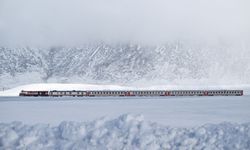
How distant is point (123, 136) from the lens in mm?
20469

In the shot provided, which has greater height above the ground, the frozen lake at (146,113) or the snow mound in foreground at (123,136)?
the snow mound in foreground at (123,136)

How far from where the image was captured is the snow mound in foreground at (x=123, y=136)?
1980cm

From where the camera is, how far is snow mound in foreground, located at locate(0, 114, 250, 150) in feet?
65.0

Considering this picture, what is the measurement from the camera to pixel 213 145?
64.4ft

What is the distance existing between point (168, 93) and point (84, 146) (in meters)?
97.8

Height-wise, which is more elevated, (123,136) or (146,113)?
(123,136)

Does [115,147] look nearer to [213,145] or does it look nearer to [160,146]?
[160,146]

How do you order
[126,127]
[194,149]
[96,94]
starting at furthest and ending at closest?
[96,94], [126,127], [194,149]

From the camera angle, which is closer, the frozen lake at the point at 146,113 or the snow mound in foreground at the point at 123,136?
the snow mound in foreground at the point at 123,136

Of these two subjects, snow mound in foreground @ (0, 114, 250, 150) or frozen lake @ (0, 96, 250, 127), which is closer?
snow mound in foreground @ (0, 114, 250, 150)

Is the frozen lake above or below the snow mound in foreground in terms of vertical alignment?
below

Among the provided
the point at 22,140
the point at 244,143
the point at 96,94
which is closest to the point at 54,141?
the point at 22,140

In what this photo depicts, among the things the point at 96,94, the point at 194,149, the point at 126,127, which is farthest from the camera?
the point at 96,94

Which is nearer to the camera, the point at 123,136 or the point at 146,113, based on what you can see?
the point at 123,136
